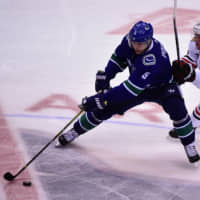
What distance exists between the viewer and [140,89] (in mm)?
3109

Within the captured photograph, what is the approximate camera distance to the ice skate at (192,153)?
336cm

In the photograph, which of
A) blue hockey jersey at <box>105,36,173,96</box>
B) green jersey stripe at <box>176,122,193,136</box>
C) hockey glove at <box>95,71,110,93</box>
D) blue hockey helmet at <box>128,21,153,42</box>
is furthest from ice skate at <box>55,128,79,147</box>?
blue hockey helmet at <box>128,21,153,42</box>

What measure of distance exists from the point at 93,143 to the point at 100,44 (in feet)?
6.29

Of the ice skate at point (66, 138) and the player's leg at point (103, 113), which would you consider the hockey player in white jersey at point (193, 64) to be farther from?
the ice skate at point (66, 138)

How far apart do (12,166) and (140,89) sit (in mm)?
1027

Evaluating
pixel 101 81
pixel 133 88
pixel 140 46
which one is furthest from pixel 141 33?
pixel 101 81

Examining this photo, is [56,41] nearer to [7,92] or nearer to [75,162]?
[7,92]

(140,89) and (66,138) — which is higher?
(140,89)

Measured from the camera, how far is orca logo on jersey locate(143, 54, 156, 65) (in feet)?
10.2

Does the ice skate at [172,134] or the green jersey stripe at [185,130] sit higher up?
the green jersey stripe at [185,130]

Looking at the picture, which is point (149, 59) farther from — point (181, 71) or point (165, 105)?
point (165, 105)

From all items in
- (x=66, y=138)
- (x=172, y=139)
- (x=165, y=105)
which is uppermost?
(x=165, y=105)

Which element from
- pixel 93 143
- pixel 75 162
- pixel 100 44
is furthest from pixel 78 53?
pixel 75 162

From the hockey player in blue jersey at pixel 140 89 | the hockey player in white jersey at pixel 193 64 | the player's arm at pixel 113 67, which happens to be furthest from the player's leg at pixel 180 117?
the player's arm at pixel 113 67
